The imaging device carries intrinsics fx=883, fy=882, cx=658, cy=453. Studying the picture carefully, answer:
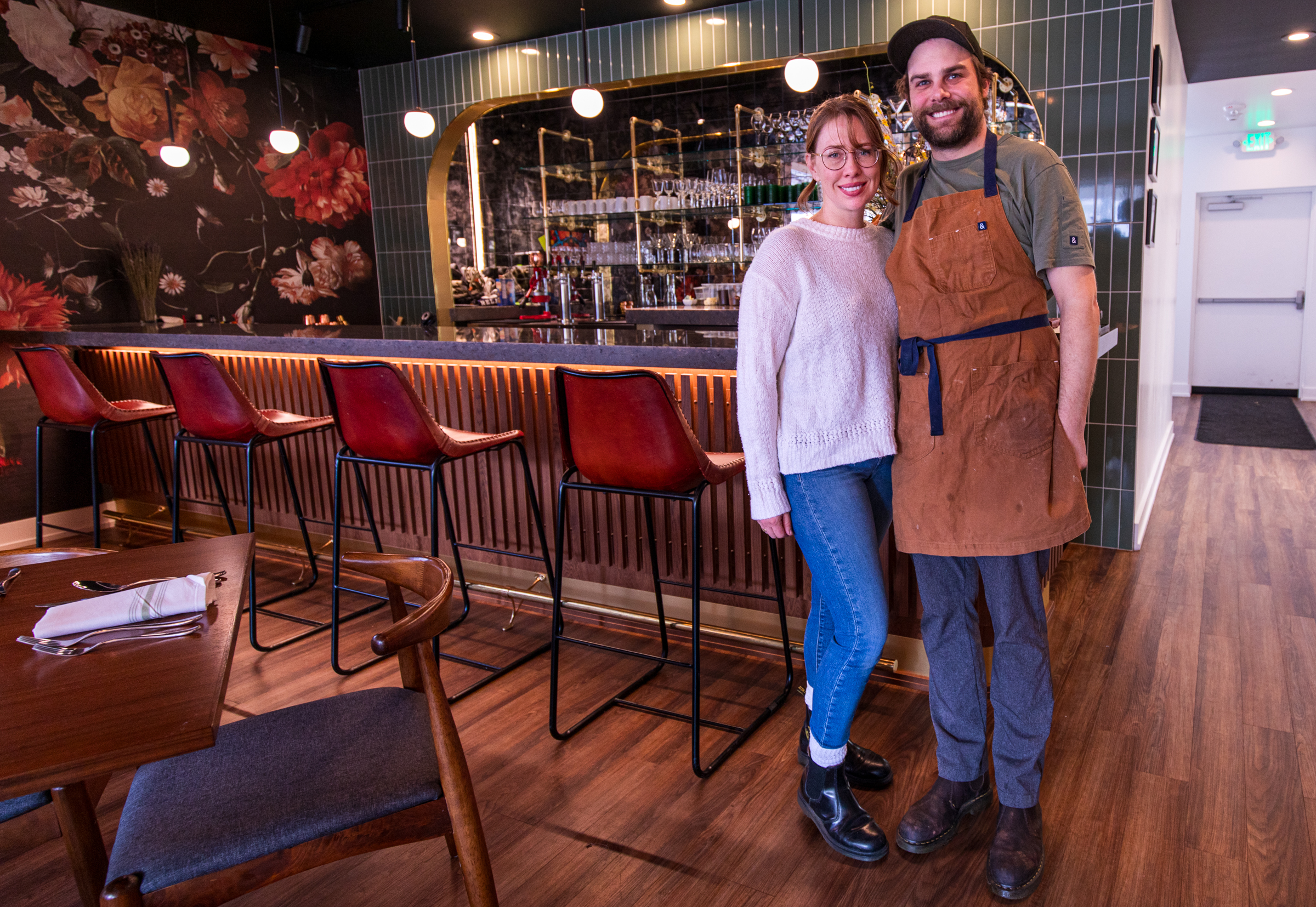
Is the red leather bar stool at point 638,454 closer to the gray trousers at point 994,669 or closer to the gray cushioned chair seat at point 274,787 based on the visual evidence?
the gray trousers at point 994,669

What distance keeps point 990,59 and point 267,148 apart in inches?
177

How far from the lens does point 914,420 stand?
1820 millimetres

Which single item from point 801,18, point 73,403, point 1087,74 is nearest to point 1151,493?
point 1087,74

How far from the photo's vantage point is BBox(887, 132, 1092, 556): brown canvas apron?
5.64 ft

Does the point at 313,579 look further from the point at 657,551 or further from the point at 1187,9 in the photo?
the point at 1187,9

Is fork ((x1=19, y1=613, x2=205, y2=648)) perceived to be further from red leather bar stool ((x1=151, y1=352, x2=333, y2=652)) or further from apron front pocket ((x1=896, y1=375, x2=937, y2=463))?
red leather bar stool ((x1=151, y1=352, x2=333, y2=652))

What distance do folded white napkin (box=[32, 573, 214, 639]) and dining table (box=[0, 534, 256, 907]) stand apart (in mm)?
34

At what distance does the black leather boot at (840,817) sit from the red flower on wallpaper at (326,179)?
5463 millimetres

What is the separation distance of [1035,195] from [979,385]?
0.37 metres

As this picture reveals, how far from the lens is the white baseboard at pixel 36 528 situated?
4781 mm

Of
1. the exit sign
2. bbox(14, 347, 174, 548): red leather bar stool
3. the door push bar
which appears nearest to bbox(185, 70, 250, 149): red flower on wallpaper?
→ bbox(14, 347, 174, 548): red leather bar stool

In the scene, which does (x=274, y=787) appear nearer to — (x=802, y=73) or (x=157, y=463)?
(x=157, y=463)

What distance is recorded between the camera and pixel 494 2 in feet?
16.2

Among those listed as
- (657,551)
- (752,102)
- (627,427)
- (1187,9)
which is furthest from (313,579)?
(1187,9)
